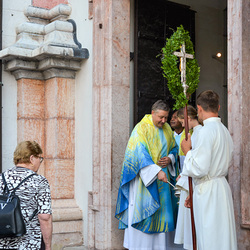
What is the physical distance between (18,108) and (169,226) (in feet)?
10.0

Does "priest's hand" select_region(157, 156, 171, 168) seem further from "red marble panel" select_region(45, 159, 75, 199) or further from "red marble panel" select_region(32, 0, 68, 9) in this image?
"red marble panel" select_region(32, 0, 68, 9)

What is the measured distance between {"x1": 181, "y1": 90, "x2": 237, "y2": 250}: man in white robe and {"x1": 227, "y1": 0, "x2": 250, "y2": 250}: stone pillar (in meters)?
0.26

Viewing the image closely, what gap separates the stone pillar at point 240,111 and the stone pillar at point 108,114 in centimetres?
235

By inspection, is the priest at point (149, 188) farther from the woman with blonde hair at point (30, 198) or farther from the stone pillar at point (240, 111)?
the woman with blonde hair at point (30, 198)

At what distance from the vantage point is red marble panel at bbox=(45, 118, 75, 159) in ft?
27.1

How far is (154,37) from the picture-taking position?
830cm

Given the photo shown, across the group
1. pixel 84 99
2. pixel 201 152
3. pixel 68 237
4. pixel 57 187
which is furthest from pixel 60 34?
pixel 201 152

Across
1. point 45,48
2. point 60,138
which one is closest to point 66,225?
point 60,138

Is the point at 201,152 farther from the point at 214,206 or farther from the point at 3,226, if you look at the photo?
the point at 3,226

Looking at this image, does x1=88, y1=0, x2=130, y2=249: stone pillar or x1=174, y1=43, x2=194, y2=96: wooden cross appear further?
x1=88, y1=0, x2=130, y2=249: stone pillar

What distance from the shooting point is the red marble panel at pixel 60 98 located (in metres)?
8.34

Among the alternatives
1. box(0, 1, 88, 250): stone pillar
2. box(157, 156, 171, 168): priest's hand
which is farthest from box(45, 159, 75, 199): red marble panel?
box(157, 156, 171, 168): priest's hand

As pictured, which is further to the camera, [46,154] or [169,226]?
[46,154]

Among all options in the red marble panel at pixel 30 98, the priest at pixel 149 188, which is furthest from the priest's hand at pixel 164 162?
the red marble panel at pixel 30 98
